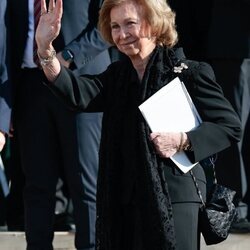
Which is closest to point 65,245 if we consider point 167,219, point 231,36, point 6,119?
point 6,119

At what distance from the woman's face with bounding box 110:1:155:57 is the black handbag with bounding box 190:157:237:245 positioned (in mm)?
572

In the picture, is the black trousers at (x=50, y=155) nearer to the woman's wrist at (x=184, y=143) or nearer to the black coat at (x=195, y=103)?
the black coat at (x=195, y=103)

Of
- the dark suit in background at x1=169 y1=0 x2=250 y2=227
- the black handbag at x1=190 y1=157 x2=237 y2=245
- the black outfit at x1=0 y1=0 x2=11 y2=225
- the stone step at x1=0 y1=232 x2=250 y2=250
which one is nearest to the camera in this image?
the black handbag at x1=190 y1=157 x2=237 y2=245

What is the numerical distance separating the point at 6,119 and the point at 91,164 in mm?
505

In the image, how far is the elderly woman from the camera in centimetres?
392

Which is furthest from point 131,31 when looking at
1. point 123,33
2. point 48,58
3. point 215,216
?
point 215,216

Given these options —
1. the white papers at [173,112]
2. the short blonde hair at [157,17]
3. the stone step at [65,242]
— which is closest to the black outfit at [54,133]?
the stone step at [65,242]

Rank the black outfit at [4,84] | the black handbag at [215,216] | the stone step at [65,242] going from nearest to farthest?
the black handbag at [215,216] → the black outfit at [4,84] → the stone step at [65,242]

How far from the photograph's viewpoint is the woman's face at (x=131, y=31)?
4.09m

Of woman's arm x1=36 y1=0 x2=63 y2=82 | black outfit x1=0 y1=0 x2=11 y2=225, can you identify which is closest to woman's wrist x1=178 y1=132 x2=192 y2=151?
woman's arm x1=36 y1=0 x2=63 y2=82

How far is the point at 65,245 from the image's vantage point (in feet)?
18.9

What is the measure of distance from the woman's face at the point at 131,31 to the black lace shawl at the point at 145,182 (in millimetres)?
66

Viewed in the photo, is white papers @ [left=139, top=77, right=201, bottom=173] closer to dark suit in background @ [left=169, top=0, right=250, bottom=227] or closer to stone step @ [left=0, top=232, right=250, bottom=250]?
stone step @ [left=0, top=232, right=250, bottom=250]

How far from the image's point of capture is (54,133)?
511 cm
